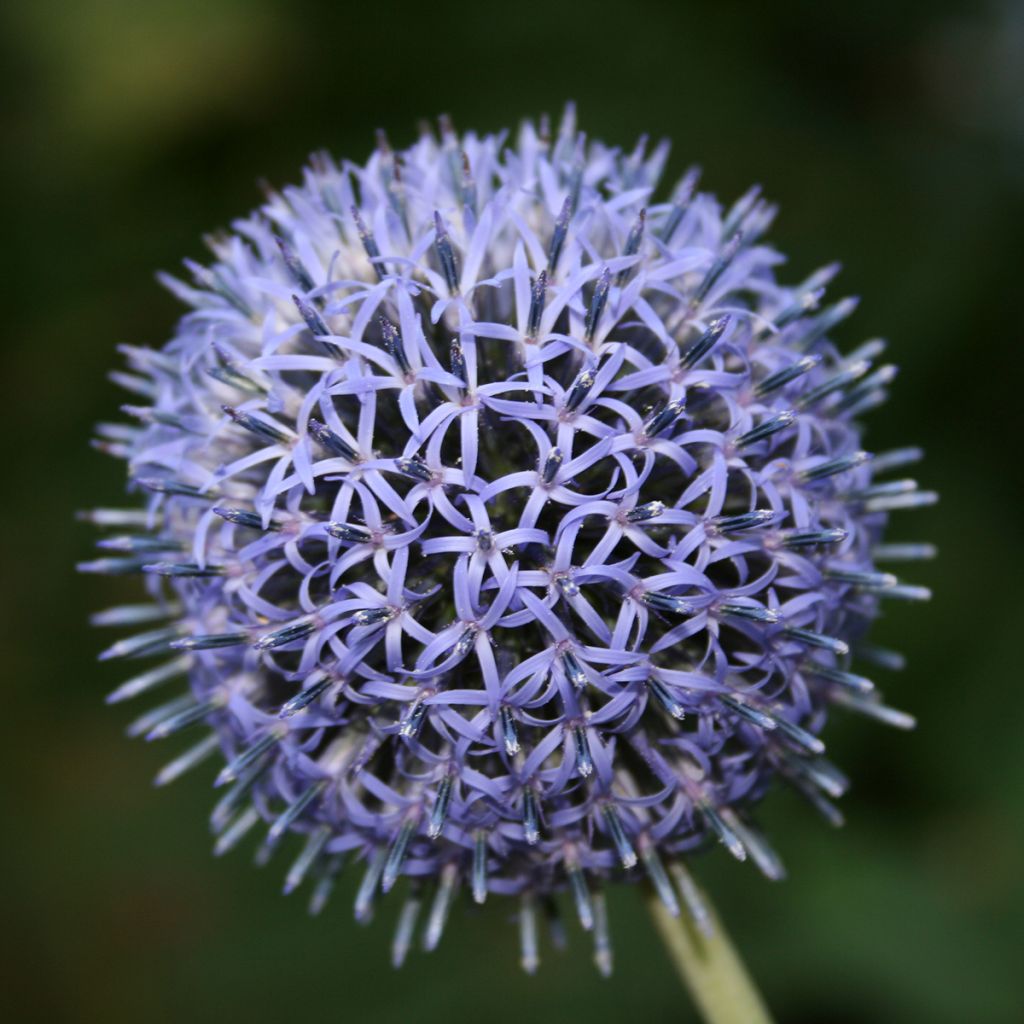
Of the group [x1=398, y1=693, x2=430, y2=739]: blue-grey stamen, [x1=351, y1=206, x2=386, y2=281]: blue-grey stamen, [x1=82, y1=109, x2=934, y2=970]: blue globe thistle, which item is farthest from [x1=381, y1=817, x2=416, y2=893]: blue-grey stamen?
[x1=351, y1=206, x2=386, y2=281]: blue-grey stamen

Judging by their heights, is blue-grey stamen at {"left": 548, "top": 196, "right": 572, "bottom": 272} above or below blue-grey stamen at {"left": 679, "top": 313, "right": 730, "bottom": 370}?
above

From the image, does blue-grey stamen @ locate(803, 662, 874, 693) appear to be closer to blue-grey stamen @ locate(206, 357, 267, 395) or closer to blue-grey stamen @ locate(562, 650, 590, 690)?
blue-grey stamen @ locate(562, 650, 590, 690)

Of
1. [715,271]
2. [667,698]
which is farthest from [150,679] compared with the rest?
[715,271]

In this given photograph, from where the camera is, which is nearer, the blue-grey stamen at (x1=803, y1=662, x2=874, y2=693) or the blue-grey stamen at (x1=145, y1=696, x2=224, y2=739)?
the blue-grey stamen at (x1=803, y1=662, x2=874, y2=693)

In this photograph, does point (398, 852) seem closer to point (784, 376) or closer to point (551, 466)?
point (551, 466)

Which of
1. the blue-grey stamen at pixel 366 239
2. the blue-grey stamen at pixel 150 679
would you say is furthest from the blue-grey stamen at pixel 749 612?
the blue-grey stamen at pixel 150 679

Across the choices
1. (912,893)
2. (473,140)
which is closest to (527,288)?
(473,140)
